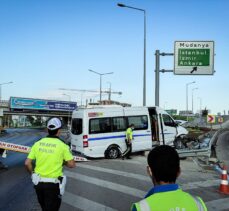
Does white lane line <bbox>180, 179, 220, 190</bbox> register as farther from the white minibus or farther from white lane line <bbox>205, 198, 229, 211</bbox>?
the white minibus

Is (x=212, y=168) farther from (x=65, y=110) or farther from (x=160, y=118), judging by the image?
(x=65, y=110)

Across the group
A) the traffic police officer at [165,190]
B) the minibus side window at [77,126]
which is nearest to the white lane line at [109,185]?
the minibus side window at [77,126]

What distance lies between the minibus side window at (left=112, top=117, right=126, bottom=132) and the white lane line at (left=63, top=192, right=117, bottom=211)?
963 centimetres

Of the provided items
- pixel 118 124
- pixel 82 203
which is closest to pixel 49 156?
pixel 82 203

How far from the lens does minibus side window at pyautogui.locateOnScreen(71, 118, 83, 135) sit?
720 inches

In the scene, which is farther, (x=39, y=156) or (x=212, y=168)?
(x=212, y=168)

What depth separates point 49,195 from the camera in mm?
4684

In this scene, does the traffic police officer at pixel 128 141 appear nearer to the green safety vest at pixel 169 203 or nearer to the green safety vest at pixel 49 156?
the green safety vest at pixel 49 156

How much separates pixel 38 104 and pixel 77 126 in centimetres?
6815

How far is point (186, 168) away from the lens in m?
15.0

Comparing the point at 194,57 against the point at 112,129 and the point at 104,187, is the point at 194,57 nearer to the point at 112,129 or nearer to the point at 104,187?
the point at 112,129

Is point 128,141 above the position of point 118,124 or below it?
below

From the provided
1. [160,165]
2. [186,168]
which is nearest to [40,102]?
[186,168]

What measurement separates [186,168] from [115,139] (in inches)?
184
